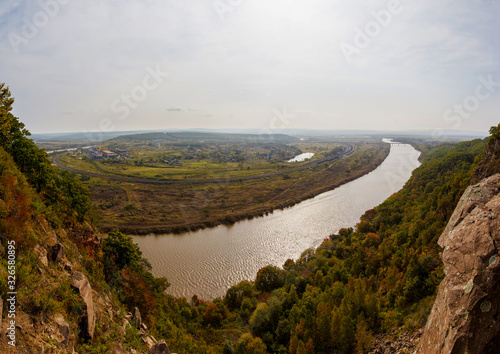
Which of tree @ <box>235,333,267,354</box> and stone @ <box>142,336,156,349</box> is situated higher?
stone @ <box>142,336,156,349</box>

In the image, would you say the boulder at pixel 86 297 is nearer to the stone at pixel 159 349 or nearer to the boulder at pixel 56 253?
the boulder at pixel 56 253

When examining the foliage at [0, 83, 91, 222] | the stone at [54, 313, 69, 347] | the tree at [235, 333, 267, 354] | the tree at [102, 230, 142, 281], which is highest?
the foliage at [0, 83, 91, 222]

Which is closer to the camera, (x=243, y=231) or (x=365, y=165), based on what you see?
(x=243, y=231)

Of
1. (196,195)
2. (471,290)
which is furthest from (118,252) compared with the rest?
(196,195)

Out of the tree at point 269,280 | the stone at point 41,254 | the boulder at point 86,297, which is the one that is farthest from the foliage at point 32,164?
the tree at point 269,280

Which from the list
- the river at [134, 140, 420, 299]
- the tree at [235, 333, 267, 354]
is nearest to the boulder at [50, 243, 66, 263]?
the tree at [235, 333, 267, 354]

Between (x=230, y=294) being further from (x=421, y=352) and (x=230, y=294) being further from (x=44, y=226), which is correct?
(x=421, y=352)

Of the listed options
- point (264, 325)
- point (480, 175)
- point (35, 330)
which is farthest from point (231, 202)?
point (35, 330)

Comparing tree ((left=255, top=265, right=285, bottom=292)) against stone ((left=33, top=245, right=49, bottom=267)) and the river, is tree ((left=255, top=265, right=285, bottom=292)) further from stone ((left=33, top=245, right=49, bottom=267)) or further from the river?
stone ((left=33, top=245, right=49, bottom=267))
